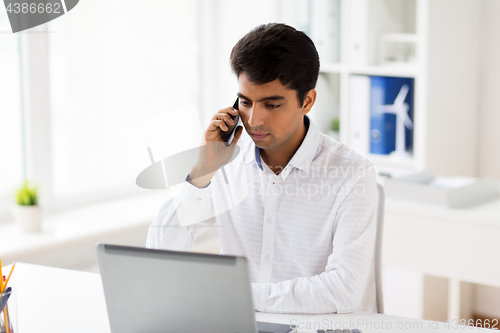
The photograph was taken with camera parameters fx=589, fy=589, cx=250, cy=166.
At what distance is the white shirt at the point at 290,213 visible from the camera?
1.43m

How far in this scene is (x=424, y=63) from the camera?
2482 mm

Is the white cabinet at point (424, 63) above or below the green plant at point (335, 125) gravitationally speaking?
above

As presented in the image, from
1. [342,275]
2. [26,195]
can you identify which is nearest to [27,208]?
[26,195]

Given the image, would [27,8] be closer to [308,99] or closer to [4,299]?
[308,99]

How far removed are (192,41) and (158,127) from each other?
1087mm

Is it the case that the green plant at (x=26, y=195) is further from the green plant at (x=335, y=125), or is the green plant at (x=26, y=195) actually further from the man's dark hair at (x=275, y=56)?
the green plant at (x=335, y=125)

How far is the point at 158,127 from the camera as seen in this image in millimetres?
1971

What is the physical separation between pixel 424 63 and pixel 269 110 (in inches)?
49.6

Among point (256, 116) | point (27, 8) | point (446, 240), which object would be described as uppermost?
point (27, 8)

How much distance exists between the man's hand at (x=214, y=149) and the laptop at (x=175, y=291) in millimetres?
590

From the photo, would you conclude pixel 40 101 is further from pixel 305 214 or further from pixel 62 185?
pixel 305 214

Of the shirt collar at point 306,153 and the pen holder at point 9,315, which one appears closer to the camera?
the pen holder at point 9,315

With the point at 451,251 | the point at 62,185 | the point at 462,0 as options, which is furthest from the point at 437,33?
the point at 62,185

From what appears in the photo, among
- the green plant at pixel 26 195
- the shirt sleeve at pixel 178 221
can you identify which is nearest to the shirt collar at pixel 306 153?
the shirt sleeve at pixel 178 221
